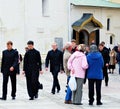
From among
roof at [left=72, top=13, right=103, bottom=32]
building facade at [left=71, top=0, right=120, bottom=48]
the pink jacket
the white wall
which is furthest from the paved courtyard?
the white wall

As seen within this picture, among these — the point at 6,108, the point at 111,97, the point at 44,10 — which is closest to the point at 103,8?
the point at 44,10

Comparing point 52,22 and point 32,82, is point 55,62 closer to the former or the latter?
point 32,82

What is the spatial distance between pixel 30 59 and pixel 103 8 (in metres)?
32.1

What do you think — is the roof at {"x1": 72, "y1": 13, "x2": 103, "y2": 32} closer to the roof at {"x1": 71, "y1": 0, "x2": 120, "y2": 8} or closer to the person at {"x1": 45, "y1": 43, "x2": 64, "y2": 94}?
the roof at {"x1": 71, "y1": 0, "x2": 120, "y2": 8}

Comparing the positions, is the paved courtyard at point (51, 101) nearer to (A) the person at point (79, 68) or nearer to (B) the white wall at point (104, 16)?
(A) the person at point (79, 68)

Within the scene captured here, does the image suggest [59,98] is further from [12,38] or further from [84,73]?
[12,38]

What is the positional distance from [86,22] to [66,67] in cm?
2779

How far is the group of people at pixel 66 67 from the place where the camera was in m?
15.2

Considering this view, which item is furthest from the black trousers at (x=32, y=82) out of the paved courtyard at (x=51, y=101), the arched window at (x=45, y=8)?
the arched window at (x=45, y=8)

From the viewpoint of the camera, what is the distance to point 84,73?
50.0 feet

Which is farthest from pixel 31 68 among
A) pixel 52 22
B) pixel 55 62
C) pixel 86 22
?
pixel 86 22

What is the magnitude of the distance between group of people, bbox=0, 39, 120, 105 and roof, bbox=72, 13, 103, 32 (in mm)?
24722

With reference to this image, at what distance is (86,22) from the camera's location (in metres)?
44.2

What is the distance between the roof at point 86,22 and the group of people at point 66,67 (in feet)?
81.1
